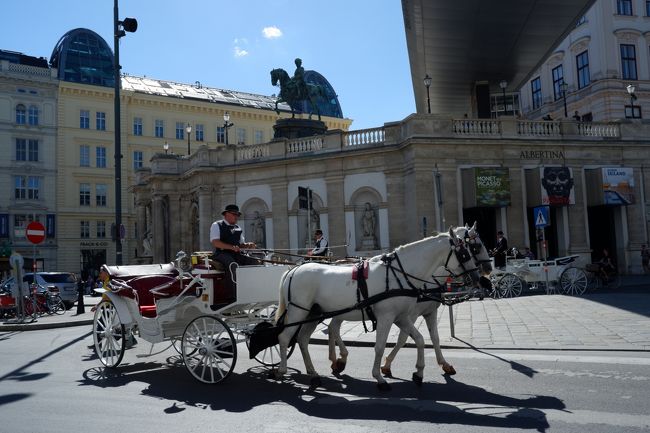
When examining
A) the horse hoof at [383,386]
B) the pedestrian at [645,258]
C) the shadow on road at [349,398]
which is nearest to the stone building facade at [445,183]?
the pedestrian at [645,258]

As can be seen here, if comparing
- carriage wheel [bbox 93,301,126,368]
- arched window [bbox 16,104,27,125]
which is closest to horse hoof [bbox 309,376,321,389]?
carriage wheel [bbox 93,301,126,368]

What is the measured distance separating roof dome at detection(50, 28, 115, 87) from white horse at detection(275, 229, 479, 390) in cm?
5520

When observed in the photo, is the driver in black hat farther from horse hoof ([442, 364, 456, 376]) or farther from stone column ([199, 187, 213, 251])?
stone column ([199, 187, 213, 251])

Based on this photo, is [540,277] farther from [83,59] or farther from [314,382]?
[83,59]

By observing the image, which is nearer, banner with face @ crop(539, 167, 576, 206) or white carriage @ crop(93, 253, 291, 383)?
white carriage @ crop(93, 253, 291, 383)

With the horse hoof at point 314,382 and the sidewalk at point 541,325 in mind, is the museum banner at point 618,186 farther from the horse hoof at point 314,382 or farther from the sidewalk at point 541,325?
the horse hoof at point 314,382

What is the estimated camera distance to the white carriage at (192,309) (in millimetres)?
7980

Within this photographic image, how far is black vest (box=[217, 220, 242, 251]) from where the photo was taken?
8859 mm

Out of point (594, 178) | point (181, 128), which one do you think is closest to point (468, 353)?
point (594, 178)

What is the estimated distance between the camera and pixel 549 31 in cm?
3041

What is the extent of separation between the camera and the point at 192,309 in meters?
9.02

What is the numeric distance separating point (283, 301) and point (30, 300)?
14.1 metres

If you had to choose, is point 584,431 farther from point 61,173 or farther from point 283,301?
point 61,173

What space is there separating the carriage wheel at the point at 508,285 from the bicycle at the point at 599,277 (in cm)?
342
